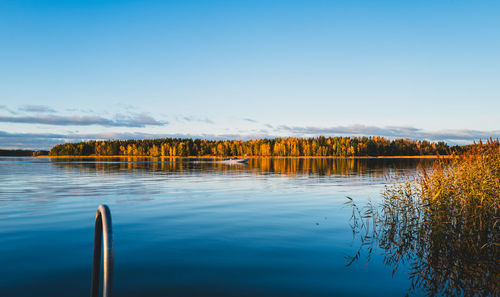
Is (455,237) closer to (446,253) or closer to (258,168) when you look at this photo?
(446,253)

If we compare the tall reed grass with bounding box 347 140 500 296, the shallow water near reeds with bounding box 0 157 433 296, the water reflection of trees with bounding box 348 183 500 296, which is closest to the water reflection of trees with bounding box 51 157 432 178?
the tall reed grass with bounding box 347 140 500 296

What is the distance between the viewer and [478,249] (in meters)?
14.9

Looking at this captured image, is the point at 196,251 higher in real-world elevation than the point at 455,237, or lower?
lower

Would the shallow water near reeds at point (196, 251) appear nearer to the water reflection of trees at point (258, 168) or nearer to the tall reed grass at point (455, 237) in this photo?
the tall reed grass at point (455, 237)

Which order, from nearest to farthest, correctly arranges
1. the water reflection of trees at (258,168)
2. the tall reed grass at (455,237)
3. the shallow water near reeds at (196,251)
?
the shallow water near reeds at (196,251), the tall reed grass at (455,237), the water reflection of trees at (258,168)

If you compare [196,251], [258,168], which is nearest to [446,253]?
[196,251]

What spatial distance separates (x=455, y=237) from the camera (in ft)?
49.9

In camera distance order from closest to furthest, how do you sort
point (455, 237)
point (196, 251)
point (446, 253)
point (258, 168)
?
point (446, 253) → point (455, 237) → point (196, 251) → point (258, 168)

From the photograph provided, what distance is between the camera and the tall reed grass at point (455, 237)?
40.7 ft

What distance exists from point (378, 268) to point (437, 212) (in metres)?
4.34

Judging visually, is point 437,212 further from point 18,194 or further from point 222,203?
point 18,194

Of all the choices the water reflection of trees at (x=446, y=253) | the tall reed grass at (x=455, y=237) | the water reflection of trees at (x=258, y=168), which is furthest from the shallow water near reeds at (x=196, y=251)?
the water reflection of trees at (x=258, y=168)

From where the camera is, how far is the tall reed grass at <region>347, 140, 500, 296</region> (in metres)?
12.4

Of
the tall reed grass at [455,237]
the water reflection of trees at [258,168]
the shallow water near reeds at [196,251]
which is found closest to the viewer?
the shallow water near reeds at [196,251]
